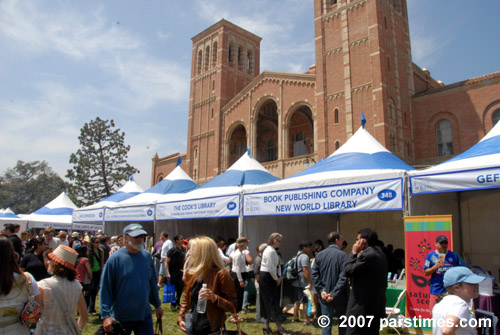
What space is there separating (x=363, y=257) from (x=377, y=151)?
572 centimetres

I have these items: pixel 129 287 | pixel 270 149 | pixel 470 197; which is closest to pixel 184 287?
pixel 129 287

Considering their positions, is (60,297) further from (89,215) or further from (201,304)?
(89,215)

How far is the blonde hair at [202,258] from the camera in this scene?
304 centimetres

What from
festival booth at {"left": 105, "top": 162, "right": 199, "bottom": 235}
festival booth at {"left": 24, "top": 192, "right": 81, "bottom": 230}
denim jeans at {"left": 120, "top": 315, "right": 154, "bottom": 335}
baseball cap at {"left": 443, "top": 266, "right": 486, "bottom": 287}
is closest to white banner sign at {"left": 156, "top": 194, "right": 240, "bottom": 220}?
festival booth at {"left": 105, "top": 162, "right": 199, "bottom": 235}

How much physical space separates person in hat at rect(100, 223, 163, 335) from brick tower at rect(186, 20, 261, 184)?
85.7ft

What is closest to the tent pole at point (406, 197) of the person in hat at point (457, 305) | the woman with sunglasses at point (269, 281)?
the woman with sunglasses at point (269, 281)

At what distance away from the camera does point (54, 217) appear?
19156mm

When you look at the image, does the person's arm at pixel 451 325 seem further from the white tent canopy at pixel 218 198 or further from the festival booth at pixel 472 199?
the white tent canopy at pixel 218 198

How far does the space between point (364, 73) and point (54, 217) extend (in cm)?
1954

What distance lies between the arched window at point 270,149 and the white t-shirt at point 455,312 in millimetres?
28032

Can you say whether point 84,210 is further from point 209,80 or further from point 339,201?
point 209,80

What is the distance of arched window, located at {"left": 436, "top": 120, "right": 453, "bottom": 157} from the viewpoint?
2120 centimetres

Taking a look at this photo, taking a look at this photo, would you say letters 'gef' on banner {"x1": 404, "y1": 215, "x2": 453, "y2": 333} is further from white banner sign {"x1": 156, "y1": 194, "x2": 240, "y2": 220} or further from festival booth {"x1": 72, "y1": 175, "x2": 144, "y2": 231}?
festival booth {"x1": 72, "y1": 175, "x2": 144, "y2": 231}

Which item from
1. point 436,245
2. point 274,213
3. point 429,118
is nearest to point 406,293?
point 436,245
